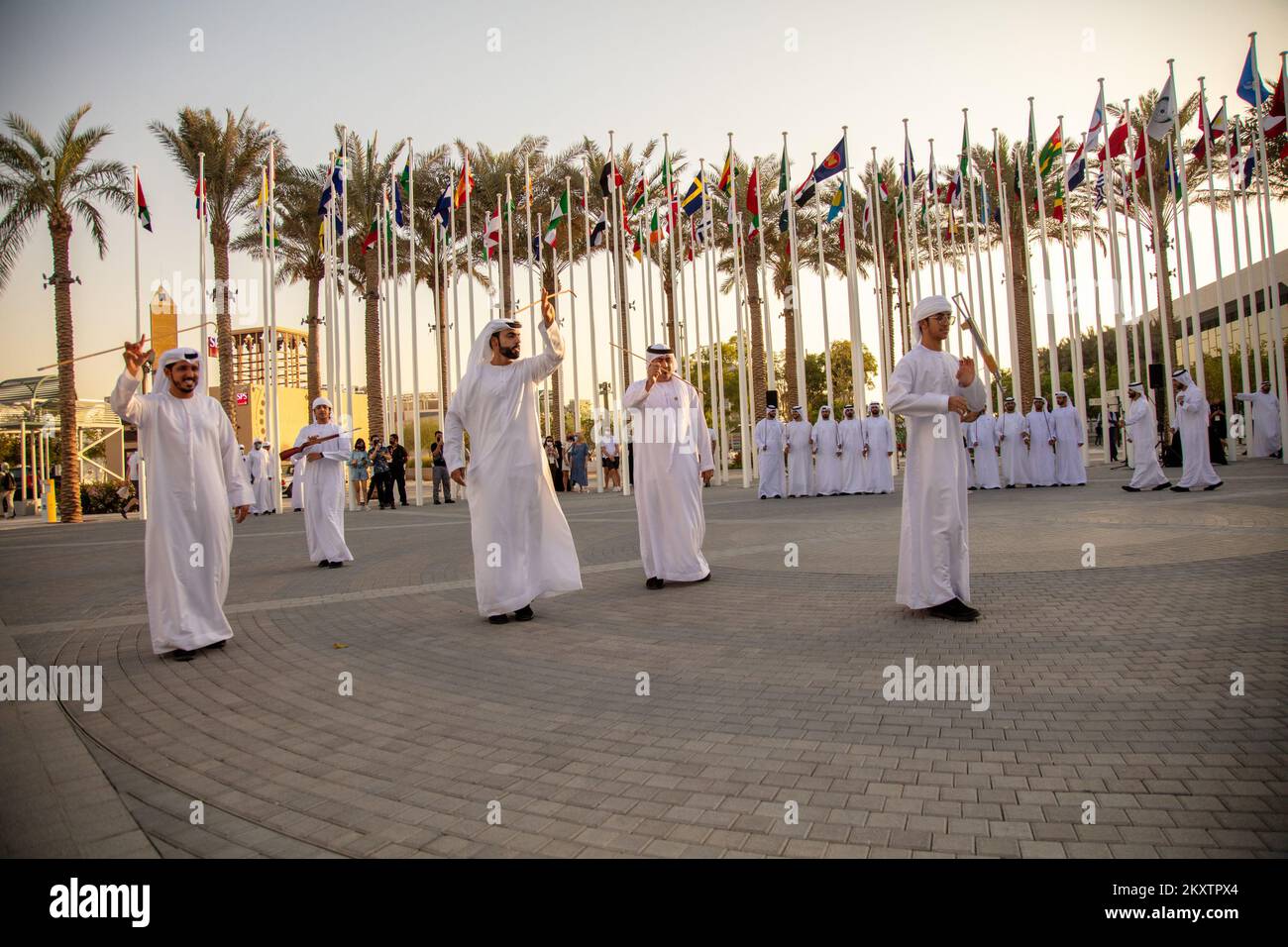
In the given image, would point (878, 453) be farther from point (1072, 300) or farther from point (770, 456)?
point (1072, 300)

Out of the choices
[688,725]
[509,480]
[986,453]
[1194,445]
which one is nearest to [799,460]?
[986,453]

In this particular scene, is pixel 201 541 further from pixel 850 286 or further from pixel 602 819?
pixel 850 286

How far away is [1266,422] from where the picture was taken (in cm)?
2550

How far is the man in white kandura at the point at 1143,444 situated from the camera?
17.0 metres

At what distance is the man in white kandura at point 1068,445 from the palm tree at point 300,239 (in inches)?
A: 992

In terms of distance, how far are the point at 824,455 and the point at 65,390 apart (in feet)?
79.7

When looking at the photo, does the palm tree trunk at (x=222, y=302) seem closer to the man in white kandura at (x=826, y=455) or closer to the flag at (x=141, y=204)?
the flag at (x=141, y=204)

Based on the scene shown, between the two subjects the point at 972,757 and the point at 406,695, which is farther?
the point at 406,695

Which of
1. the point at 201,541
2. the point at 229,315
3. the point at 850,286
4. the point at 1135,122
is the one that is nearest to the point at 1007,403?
the point at 1135,122

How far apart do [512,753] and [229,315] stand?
31.3 m

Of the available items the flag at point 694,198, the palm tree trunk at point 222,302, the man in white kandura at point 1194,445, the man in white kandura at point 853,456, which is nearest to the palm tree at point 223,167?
the palm tree trunk at point 222,302

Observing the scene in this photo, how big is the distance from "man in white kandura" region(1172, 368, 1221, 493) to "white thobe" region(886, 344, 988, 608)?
12664 millimetres

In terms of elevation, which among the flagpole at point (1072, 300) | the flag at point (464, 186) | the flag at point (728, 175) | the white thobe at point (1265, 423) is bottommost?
the white thobe at point (1265, 423)

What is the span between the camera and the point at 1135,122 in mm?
30781
